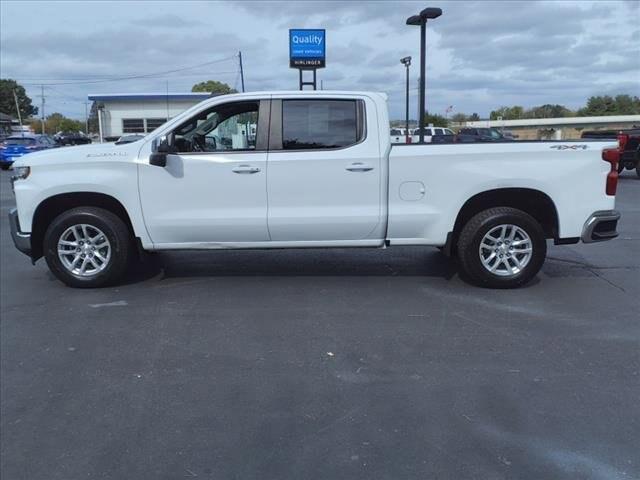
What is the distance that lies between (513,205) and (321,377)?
3301 mm

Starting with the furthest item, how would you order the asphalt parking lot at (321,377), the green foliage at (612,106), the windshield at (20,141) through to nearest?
the green foliage at (612,106), the windshield at (20,141), the asphalt parking lot at (321,377)

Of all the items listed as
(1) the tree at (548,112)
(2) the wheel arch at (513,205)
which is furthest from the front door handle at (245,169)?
(1) the tree at (548,112)

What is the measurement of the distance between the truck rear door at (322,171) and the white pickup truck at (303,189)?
0.03ft

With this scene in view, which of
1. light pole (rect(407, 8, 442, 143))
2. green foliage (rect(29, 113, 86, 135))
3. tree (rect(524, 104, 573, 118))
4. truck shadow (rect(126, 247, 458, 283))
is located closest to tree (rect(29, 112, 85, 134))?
green foliage (rect(29, 113, 86, 135))

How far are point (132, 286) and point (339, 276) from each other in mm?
2215

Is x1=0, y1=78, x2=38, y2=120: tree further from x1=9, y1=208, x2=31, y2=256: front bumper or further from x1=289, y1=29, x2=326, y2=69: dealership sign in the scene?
x1=9, y1=208, x2=31, y2=256: front bumper

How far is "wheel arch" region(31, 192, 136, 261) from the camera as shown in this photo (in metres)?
6.18

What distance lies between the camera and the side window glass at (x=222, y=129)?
20.0ft

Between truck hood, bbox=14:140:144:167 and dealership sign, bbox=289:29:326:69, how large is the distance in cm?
1818

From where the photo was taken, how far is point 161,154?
5.94 meters

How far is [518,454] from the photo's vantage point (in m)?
3.18

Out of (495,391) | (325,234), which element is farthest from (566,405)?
(325,234)

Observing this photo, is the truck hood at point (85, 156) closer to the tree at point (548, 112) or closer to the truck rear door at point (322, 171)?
the truck rear door at point (322, 171)

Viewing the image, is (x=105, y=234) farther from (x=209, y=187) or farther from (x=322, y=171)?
(x=322, y=171)
